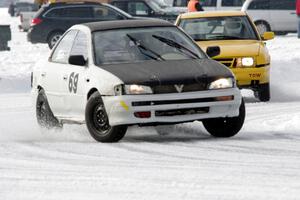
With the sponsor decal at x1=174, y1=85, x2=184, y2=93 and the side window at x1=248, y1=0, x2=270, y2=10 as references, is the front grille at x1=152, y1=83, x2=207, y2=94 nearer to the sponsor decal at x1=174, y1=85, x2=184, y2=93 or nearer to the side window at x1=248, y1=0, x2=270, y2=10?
the sponsor decal at x1=174, y1=85, x2=184, y2=93

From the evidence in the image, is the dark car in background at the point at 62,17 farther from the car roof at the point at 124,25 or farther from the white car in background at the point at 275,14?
the car roof at the point at 124,25

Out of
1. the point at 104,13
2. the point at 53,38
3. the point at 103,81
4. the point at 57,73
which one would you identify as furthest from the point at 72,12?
the point at 103,81

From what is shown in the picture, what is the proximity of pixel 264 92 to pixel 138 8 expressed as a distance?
79.9ft

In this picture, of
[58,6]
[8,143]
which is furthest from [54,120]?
[58,6]

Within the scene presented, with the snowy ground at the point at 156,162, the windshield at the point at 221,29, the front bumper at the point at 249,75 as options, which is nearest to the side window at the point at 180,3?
the windshield at the point at 221,29

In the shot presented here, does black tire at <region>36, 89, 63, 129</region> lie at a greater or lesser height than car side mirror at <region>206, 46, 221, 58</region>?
lesser

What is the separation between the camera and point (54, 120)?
43.9 ft

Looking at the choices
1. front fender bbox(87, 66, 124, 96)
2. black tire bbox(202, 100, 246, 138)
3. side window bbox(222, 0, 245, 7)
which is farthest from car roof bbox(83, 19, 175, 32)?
side window bbox(222, 0, 245, 7)

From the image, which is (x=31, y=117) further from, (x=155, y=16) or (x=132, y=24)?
(x=155, y=16)

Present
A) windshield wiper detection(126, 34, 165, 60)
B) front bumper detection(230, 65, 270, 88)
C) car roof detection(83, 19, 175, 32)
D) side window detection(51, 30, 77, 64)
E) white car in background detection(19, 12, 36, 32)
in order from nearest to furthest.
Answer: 1. windshield wiper detection(126, 34, 165, 60)
2. car roof detection(83, 19, 175, 32)
3. side window detection(51, 30, 77, 64)
4. front bumper detection(230, 65, 270, 88)
5. white car in background detection(19, 12, 36, 32)

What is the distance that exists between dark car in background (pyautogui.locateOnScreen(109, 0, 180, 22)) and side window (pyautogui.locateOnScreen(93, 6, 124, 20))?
328 centimetres

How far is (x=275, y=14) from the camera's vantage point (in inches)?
1592

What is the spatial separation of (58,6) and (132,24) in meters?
25.3

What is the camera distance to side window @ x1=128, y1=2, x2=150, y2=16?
134 feet
